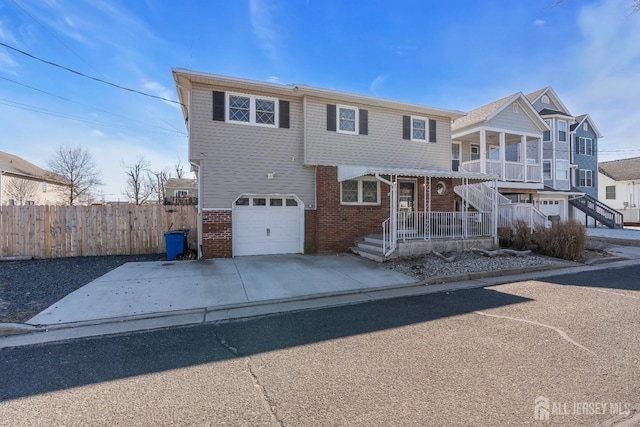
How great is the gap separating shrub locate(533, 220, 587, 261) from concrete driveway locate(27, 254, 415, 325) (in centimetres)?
668

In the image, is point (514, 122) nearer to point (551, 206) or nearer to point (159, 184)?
point (551, 206)

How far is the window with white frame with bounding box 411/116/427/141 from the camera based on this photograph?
13000mm

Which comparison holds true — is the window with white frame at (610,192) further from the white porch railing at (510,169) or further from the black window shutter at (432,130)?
the black window shutter at (432,130)

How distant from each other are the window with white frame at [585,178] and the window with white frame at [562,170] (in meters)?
4.00

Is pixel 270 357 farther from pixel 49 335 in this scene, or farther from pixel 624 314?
pixel 624 314

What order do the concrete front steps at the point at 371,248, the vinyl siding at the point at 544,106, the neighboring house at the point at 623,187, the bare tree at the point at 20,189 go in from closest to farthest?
the concrete front steps at the point at 371,248 → the bare tree at the point at 20,189 → the vinyl siding at the point at 544,106 → the neighboring house at the point at 623,187

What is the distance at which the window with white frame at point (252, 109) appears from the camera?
10414 millimetres

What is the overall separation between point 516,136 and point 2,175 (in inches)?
1441

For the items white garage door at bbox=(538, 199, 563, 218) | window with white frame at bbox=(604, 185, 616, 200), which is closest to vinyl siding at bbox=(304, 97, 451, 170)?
white garage door at bbox=(538, 199, 563, 218)

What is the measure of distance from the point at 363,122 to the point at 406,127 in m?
2.14

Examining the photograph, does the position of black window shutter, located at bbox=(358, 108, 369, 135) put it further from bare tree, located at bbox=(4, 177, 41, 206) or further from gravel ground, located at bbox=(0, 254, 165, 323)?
bare tree, located at bbox=(4, 177, 41, 206)

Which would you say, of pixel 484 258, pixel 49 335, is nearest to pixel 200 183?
pixel 49 335

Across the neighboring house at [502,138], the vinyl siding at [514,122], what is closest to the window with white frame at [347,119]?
the neighboring house at [502,138]

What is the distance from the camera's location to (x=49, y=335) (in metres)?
4.46
